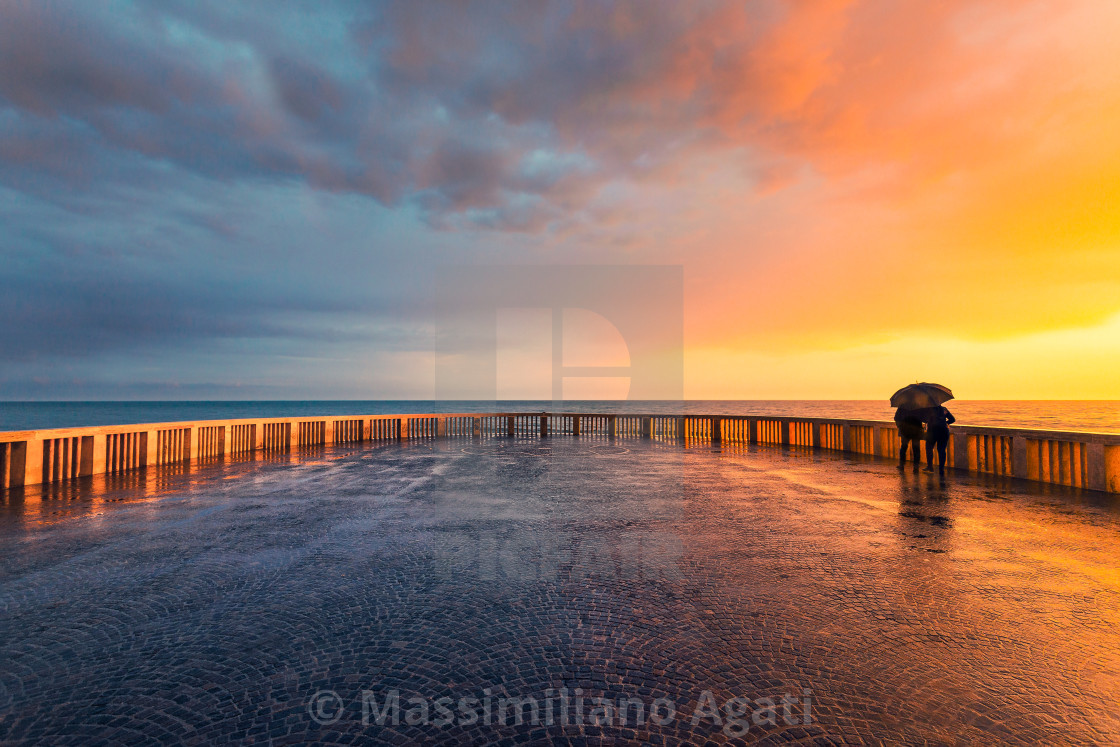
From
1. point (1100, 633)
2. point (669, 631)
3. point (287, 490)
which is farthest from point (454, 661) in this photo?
point (287, 490)

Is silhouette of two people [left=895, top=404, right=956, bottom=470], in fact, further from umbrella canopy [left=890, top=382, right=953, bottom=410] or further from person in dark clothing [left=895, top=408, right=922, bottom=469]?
umbrella canopy [left=890, top=382, right=953, bottom=410]

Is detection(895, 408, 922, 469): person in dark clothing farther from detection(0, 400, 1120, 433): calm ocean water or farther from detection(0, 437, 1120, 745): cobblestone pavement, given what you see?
detection(0, 400, 1120, 433): calm ocean water

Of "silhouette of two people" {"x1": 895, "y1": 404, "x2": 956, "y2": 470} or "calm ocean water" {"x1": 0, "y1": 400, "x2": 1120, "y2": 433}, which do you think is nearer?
"silhouette of two people" {"x1": 895, "y1": 404, "x2": 956, "y2": 470}

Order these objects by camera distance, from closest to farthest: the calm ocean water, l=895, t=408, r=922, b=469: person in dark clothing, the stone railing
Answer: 1. the stone railing
2. l=895, t=408, r=922, b=469: person in dark clothing
3. the calm ocean water

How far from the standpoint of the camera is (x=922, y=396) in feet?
37.6

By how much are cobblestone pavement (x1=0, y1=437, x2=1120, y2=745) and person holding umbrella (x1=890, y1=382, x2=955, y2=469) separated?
3654 millimetres

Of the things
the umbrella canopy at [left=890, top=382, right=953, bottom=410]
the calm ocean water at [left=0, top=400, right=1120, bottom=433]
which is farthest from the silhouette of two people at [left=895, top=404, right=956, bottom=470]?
the calm ocean water at [left=0, top=400, right=1120, bottom=433]

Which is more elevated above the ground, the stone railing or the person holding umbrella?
the person holding umbrella

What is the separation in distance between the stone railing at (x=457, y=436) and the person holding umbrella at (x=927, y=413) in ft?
3.34

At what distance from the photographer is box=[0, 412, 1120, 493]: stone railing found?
31.8 ft

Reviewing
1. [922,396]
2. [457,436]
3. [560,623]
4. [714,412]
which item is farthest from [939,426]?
[714,412]

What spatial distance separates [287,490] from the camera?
31.2 feet

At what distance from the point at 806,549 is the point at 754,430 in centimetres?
1577

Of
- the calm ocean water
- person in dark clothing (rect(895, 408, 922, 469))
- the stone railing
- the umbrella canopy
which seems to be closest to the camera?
the stone railing
